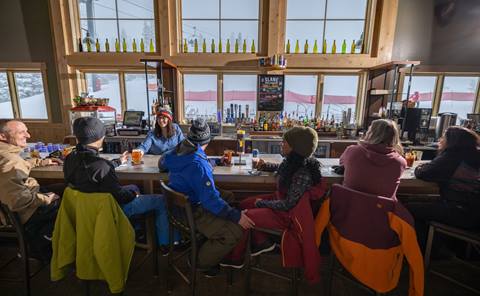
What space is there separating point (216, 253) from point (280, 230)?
1.45ft

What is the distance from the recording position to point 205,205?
161 centimetres

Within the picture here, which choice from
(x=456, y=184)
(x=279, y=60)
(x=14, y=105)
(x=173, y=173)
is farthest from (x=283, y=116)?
(x=14, y=105)

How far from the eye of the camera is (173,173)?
5.48 feet

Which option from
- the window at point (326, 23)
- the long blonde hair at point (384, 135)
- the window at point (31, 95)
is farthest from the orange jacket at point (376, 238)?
the window at point (31, 95)

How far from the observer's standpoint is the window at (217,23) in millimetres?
4754

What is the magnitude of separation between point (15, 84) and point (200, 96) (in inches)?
142

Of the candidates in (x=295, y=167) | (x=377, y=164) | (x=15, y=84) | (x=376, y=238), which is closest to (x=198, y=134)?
(x=295, y=167)

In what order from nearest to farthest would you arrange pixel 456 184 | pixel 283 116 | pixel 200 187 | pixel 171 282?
pixel 200 187 → pixel 456 184 → pixel 171 282 → pixel 283 116

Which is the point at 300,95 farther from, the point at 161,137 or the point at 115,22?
the point at 115,22

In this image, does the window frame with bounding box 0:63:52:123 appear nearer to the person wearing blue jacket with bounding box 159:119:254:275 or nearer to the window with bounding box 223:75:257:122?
the window with bounding box 223:75:257:122

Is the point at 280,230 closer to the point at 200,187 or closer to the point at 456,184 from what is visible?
the point at 200,187

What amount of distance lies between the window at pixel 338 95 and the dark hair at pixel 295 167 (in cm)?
357

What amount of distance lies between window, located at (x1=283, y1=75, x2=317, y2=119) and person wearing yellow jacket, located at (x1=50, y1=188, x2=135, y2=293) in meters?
3.96

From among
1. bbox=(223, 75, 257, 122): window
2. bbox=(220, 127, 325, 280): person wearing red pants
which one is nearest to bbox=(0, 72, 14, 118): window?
bbox=(223, 75, 257, 122): window
